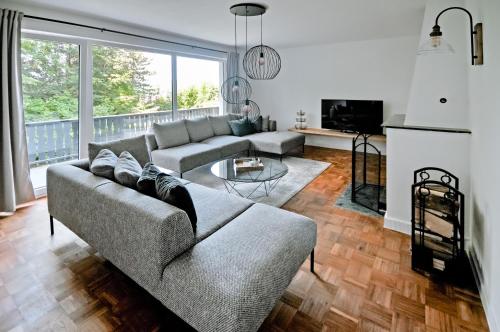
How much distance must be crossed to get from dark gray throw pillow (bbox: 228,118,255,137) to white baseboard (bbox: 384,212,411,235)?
3262 mm

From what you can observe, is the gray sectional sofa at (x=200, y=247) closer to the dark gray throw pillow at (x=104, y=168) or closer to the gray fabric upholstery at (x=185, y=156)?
the dark gray throw pillow at (x=104, y=168)

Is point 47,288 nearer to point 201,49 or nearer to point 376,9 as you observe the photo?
point 376,9

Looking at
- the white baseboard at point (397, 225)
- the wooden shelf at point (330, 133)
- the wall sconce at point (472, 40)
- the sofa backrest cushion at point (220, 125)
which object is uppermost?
the wall sconce at point (472, 40)

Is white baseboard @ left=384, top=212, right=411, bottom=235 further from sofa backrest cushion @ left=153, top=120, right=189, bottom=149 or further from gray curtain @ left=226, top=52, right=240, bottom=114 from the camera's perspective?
gray curtain @ left=226, top=52, right=240, bottom=114

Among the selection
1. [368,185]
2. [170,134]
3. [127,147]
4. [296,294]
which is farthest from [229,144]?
[296,294]

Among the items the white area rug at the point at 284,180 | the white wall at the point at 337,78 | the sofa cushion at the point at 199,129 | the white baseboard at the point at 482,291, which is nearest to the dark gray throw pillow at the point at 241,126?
the sofa cushion at the point at 199,129

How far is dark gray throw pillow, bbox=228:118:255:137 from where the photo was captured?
5.39m

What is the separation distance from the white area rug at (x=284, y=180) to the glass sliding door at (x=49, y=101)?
5.65 ft

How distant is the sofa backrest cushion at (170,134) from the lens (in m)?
4.33

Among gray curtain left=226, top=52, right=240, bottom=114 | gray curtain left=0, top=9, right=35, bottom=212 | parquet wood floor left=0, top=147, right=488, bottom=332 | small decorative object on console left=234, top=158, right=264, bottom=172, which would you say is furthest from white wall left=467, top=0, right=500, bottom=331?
gray curtain left=226, top=52, right=240, bottom=114

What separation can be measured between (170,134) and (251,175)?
1879 mm

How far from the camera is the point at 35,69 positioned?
3422 mm

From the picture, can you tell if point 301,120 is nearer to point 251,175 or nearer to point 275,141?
point 275,141

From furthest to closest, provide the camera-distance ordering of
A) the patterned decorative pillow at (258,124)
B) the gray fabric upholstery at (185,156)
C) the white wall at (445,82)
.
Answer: the patterned decorative pillow at (258,124) < the gray fabric upholstery at (185,156) < the white wall at (445,82)
